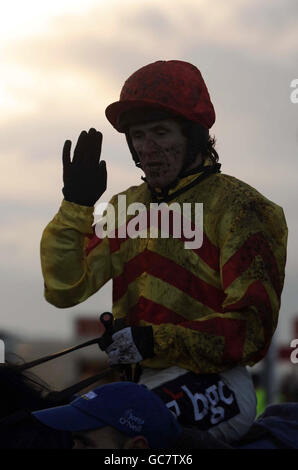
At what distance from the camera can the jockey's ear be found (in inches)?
142

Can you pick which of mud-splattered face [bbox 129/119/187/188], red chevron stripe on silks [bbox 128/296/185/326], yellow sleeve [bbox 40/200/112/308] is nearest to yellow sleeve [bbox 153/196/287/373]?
red chevron stripe on silks [bbox 128/296/185/326]

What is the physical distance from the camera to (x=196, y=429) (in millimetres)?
4008

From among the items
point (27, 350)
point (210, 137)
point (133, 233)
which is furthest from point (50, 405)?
point (210, 137)

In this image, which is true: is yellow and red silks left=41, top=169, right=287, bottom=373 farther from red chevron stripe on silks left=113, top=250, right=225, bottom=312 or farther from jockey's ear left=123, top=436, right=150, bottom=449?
jockey's ear left=123, top=436, right=150, bottom=449

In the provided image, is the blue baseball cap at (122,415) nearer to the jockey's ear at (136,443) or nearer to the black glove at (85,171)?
the jockey's ear at (136,443)

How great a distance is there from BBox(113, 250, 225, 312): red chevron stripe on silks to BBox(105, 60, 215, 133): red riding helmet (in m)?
0.63

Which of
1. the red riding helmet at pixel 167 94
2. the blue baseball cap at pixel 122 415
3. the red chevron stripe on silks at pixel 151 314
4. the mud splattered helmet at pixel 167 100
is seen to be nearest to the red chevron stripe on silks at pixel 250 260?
the red chevron stripe on silks at pixel 151 314

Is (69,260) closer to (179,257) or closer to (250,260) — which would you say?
(179,257)

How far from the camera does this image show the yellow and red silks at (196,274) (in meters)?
4.15

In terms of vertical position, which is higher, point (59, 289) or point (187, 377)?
point (59, 289)

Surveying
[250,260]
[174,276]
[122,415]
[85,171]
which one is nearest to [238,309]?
[250,260]

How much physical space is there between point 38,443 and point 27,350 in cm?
79
